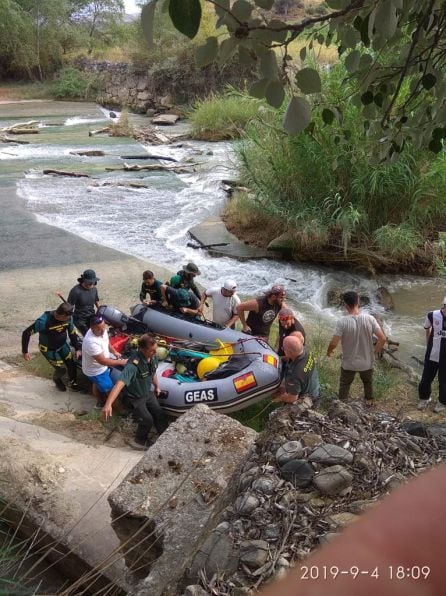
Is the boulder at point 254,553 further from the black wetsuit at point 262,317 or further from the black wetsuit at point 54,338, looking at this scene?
the black wetsuit at point 54,338

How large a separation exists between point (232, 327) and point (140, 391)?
82.2 inches

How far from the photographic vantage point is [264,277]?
10.4 meters

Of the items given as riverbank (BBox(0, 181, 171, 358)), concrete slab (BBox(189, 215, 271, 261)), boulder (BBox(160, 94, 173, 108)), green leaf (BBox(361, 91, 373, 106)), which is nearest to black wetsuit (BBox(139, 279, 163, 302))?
riverbank (BBox(0, 181, 171, 358))

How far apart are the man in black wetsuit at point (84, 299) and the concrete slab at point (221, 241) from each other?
16.0 ft

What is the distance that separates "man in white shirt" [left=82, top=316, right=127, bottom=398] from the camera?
18.0 feet

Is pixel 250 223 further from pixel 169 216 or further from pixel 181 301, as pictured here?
pixel 181 301

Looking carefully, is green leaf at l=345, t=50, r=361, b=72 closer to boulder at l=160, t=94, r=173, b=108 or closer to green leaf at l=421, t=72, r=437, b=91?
green leaf at l=421, t=72, r=437, b=91

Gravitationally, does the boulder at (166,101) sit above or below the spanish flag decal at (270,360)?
above

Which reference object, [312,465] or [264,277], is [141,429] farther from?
[264,277]

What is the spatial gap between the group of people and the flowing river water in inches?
85.4

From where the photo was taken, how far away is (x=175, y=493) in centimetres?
310

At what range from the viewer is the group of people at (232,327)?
16.3ft

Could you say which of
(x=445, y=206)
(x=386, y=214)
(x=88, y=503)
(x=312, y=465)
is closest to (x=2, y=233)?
(x=386, y=214)

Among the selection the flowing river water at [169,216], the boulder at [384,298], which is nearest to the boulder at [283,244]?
the flowing river water at [169,216]
